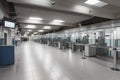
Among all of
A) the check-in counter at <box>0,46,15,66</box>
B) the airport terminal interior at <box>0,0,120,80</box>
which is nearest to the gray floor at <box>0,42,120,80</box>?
the airport terminal interior at <box>0,0,120,80</box>

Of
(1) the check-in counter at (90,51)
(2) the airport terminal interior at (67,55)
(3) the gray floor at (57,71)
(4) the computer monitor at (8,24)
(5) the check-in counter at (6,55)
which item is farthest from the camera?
(1) the check-in counter at (90,51)

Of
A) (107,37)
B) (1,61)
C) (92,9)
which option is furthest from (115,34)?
(1,61)

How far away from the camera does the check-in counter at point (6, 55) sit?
4793 mm

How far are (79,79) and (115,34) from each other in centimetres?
601

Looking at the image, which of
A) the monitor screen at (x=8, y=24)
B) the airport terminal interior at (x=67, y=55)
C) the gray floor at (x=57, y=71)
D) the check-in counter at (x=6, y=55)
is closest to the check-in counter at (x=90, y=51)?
the airport terminal interior at (x=67, y=55)

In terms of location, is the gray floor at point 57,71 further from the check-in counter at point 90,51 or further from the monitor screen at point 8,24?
the check-in counter at point 90,51

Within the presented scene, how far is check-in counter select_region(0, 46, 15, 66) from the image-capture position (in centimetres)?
479

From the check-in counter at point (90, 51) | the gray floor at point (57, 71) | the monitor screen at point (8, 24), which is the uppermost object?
the monitor screen at point (8, 24)

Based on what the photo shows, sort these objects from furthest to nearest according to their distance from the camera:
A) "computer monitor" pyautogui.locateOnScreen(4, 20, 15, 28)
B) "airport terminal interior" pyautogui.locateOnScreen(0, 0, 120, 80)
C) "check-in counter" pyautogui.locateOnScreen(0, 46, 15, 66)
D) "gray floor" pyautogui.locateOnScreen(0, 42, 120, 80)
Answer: "computer monitor" pyautogui.locateOnScreen(4, 20, 15, 28), "check-in counter" pyautogui.locateOnScreen(0, 46, 15, 66), "airport terminal interior" pyautogui.locateOnScreen(0, 0, 120, 80), "gray floor" pyautogui.locateOnScreen(0, 42, 120, 80)

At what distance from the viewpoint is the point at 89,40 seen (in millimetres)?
10703

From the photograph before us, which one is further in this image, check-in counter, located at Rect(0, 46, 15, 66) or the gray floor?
check-in counter, located at Rect(0, 46, 15, 66)

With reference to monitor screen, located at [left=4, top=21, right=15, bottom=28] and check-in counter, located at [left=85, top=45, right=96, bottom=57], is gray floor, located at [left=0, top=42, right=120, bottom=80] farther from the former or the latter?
check-in counter, located at [left=85, top=45, right=96, bottom=57]

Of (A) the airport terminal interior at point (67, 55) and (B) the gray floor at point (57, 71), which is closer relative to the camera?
(B) the gray floor at point (57, 71)

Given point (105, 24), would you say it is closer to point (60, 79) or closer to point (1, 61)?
point (60, 79)
